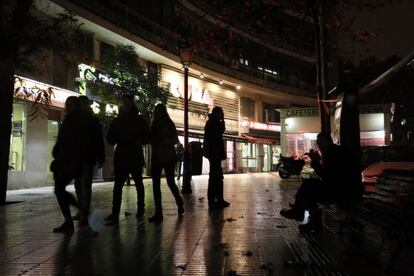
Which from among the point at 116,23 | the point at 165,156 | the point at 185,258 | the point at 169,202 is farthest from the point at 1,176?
the point at 116,23

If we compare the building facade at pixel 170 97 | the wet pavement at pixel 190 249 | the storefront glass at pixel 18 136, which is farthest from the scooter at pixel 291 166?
the wet pavement at pixel 190 249

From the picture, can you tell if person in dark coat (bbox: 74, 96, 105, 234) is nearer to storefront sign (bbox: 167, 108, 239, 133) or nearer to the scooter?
the scooter

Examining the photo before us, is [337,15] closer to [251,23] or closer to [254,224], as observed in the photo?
[251,23]

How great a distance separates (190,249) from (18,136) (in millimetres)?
12930

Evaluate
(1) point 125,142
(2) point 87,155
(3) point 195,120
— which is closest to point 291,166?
(3) point 195,120

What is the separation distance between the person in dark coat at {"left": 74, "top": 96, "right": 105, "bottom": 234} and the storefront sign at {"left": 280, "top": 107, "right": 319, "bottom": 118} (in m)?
22.2

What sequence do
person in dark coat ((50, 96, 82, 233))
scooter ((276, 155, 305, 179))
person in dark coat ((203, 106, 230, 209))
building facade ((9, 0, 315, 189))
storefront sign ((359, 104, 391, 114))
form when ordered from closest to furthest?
1. person in dark coat ((50, 96, 82, 233))
2. person in dark coat ((203, 106, 230, 209))
3. building facade ((9, 0, 315, 189))
4. scooter ((276, 155, 305, 179))
5. storefront sign ((359, 104, 391, 114))

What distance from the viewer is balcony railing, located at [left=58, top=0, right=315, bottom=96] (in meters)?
21.0

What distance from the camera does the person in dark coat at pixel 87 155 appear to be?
24.0 ft

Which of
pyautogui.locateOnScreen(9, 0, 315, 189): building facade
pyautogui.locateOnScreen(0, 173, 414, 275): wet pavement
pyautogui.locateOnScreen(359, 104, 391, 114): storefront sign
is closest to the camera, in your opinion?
pyautogui.locateOnScreen(0, 173, 414, 275): wet pavement

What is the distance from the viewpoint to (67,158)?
7.09m

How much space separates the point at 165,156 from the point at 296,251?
3159 millimetres

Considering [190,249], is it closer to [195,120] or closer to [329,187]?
[329,187]

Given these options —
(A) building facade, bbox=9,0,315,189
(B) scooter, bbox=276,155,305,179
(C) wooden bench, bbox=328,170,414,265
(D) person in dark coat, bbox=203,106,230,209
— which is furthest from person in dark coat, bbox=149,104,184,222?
(B) scooter, bbox=276,155,305,179
